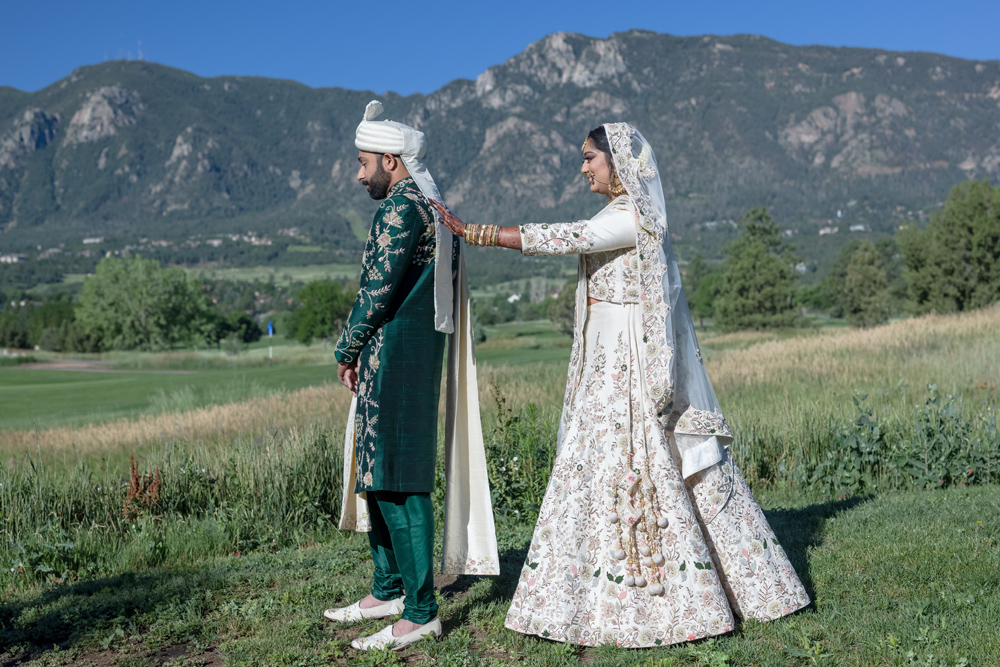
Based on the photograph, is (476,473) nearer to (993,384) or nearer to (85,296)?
(993,384)

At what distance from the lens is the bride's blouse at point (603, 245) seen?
3533mm

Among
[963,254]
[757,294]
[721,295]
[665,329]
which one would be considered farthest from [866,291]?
[665,329]

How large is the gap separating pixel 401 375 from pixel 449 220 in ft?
2.39

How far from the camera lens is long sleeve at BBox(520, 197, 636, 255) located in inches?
139

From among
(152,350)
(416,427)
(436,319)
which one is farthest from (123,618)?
(152,350)

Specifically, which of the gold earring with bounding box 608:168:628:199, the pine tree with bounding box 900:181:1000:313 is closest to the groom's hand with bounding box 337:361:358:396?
the gold earring with bounding box 608:168:628:199

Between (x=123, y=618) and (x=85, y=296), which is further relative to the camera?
(x=85, y=296)

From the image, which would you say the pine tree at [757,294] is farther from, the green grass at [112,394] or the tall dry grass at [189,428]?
the tall dry grass at [189,428]

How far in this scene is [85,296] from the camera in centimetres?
8925

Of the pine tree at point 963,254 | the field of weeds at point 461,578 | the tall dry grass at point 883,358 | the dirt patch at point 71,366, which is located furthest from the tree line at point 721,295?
the field of weeds at point 461,578

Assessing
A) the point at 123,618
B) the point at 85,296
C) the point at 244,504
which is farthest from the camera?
the point at 85,296

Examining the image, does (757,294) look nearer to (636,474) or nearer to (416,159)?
(636,474)

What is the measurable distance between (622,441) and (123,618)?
2705 millimetres

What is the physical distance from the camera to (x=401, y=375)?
3.63 meters
